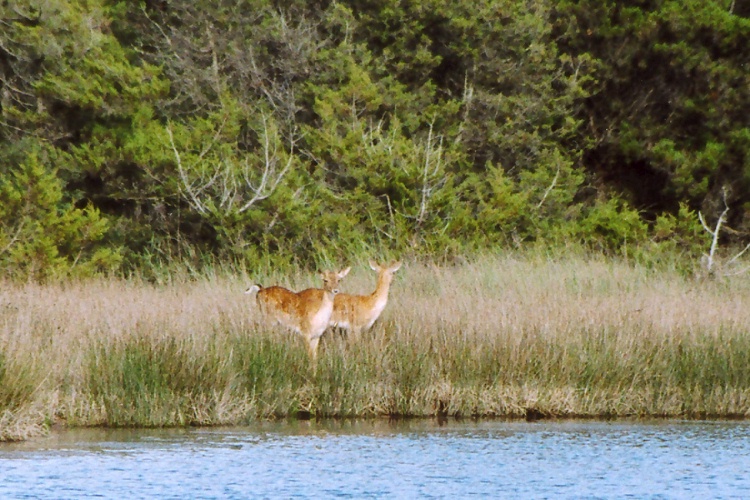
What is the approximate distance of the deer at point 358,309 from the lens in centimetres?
1455

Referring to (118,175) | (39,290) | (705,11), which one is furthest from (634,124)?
(39,290)

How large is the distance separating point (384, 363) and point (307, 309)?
1253 millimetres

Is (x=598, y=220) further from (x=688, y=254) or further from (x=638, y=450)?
(x=638, y=450)

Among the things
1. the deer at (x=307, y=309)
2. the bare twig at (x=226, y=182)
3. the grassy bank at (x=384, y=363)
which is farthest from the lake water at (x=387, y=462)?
the bare twig at (x=226, y=182)

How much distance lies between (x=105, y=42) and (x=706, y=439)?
20.2 m

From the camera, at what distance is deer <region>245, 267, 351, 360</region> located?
45.8 feet

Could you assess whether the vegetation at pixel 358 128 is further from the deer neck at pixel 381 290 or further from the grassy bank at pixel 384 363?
the grassy bank at pixel 384 363

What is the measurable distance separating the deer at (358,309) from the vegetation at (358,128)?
788 cm

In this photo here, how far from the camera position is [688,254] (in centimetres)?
2675

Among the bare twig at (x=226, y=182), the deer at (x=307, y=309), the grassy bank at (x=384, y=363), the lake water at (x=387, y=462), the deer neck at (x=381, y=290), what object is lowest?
the lake water at (x=387, y=462)

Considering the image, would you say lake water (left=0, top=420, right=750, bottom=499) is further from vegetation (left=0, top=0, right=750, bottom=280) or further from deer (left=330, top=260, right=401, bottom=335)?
vegetation (left=0, top=0, right=750, bottom=280)

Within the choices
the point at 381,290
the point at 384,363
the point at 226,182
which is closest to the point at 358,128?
the point at 226,182

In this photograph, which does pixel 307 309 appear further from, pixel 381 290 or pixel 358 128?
pixel 358 128

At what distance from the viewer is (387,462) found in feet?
34.8
